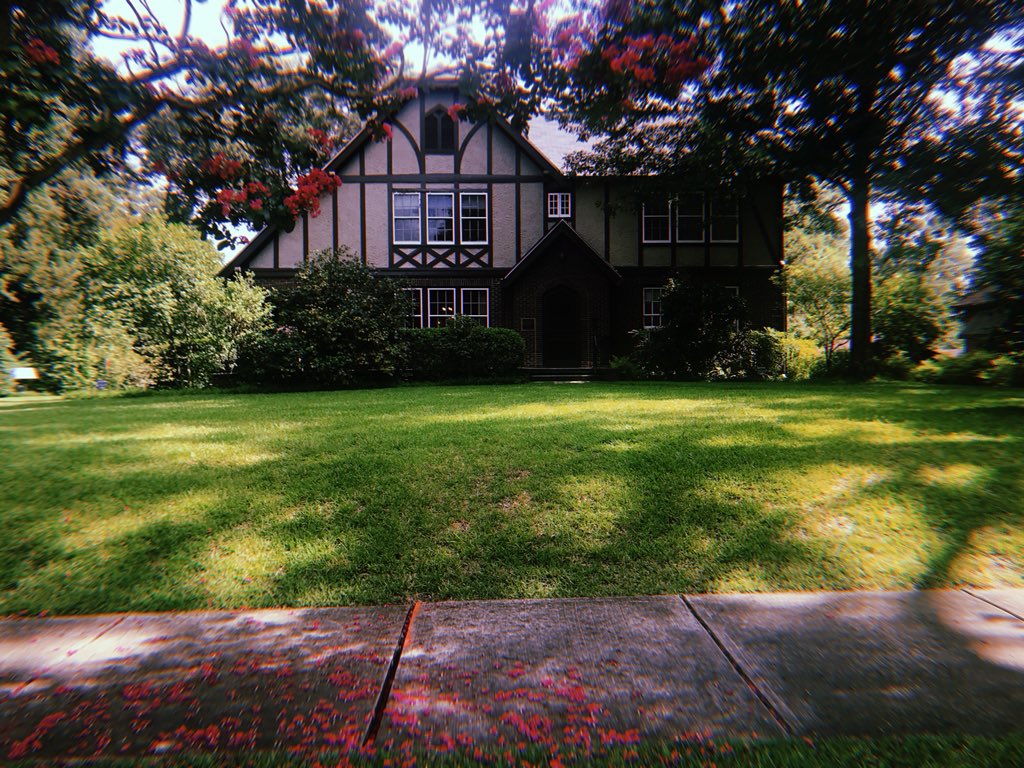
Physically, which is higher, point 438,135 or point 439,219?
point 438,135

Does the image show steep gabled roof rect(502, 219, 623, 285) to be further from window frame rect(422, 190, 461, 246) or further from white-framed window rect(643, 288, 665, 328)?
→ window frame rect(422, 190, 461, 246)

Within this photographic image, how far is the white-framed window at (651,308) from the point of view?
1973cm

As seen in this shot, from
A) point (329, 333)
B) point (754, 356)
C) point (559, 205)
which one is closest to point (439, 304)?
point (559, 205)

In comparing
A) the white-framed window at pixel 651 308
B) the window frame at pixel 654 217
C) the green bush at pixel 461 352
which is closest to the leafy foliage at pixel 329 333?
the green bush at pixel 461 352

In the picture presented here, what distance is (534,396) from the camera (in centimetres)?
1072

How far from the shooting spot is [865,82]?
2.83 meters

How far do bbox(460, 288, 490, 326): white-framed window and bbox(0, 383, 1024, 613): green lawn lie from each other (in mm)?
13168

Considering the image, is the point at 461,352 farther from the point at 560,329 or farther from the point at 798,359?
the point at 798,359

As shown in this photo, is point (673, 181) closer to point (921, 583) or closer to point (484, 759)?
point (921, 583)

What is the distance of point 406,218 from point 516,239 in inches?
159

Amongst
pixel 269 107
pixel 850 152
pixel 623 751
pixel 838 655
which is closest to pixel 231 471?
pixel 269 107

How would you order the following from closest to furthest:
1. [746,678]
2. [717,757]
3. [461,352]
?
[717,757] → [746,678] → [461,352]

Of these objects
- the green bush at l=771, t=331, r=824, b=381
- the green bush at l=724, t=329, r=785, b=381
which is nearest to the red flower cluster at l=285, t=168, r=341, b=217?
the green bush at l=724, t=329, r=785, b=381

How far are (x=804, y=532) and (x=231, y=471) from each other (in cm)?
490
